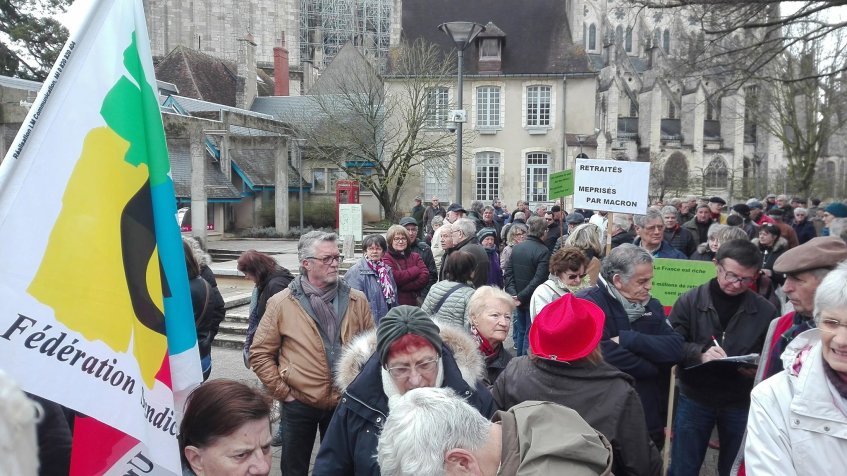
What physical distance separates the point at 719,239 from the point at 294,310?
14.0 ft

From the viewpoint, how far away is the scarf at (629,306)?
396 cm

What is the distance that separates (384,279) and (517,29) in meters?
32.0

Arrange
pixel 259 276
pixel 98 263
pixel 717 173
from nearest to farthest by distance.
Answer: pixel 98 263
pixel 259 276
pixel 717 173

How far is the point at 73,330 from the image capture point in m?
1.85

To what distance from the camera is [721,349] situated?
13.1ft

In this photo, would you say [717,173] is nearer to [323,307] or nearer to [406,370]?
[323,307]

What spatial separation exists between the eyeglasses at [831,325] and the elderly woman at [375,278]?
4.37 metres

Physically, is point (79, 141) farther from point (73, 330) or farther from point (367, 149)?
point (367, 149)

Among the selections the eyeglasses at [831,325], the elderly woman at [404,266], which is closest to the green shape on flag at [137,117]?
the eyeglasses at [831,325]

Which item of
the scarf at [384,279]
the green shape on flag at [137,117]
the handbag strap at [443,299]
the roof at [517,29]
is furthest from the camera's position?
the roof at [517,29]

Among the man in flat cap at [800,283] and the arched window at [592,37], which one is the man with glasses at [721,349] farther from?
the arched window at [592,37]

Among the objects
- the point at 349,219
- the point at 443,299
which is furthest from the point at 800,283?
the point at 349,219

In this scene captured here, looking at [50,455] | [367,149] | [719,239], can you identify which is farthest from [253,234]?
[50,455]

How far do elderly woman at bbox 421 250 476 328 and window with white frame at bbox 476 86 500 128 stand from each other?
30.1m
